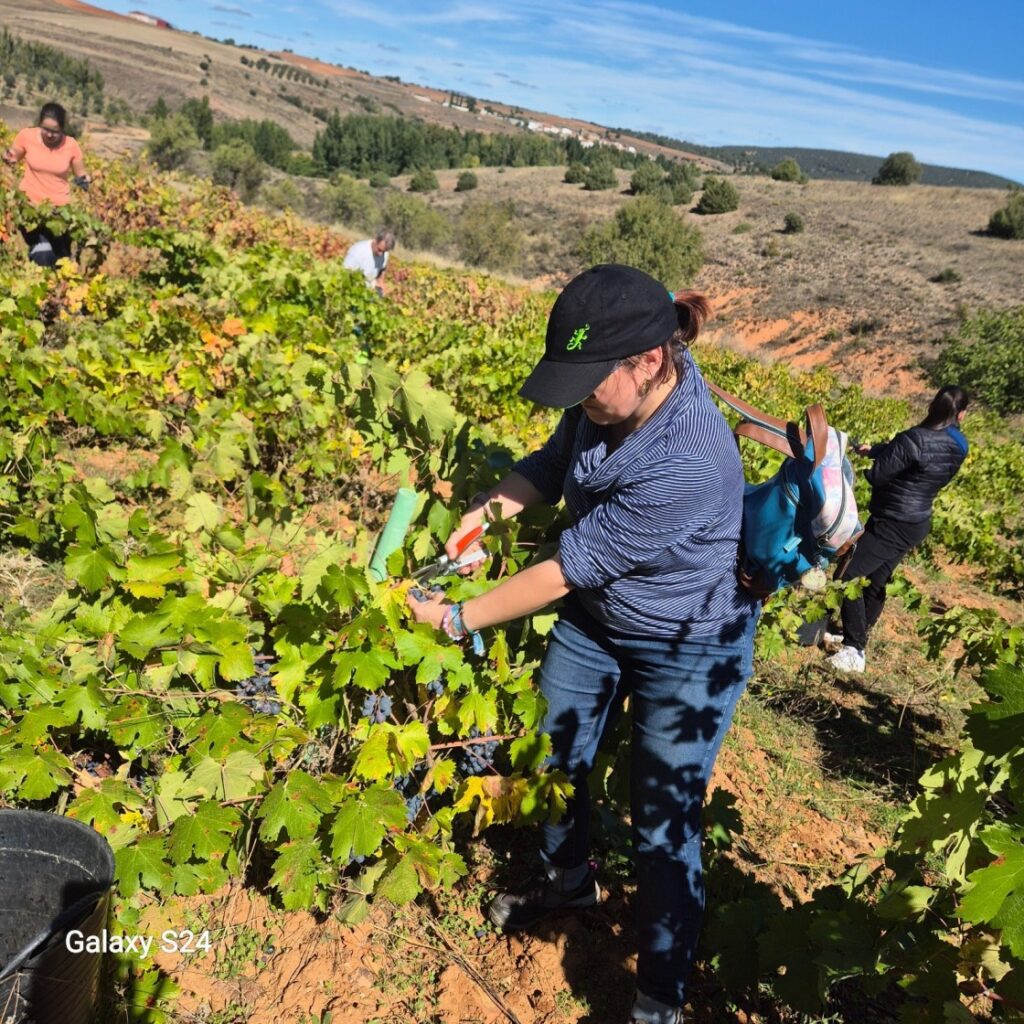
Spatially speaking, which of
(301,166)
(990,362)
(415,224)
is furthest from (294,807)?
(301,166)

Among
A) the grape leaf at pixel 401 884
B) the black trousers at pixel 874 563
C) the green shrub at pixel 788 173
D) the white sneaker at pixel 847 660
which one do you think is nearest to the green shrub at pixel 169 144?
the green shrub at pixel 788 173

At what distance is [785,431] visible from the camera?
1835mm

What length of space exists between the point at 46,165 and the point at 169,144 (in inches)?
1817

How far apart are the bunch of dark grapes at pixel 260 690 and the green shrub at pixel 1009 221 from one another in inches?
1946

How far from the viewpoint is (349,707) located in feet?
6.98

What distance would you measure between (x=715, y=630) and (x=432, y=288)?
32.6 ft

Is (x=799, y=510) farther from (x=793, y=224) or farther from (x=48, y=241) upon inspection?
(x=793, y=224)

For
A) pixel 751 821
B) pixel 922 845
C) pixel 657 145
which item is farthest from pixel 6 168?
pixel 657 145

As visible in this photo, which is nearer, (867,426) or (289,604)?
(289,604)

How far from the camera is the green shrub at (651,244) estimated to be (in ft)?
119

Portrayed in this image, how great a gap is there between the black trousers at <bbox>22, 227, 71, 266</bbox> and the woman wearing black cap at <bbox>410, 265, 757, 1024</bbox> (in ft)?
22.7

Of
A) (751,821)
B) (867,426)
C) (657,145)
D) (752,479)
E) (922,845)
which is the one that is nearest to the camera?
(922,845)

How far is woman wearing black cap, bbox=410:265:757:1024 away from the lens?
1587mm

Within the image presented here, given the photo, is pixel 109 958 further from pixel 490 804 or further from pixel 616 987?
pixel 616 987
